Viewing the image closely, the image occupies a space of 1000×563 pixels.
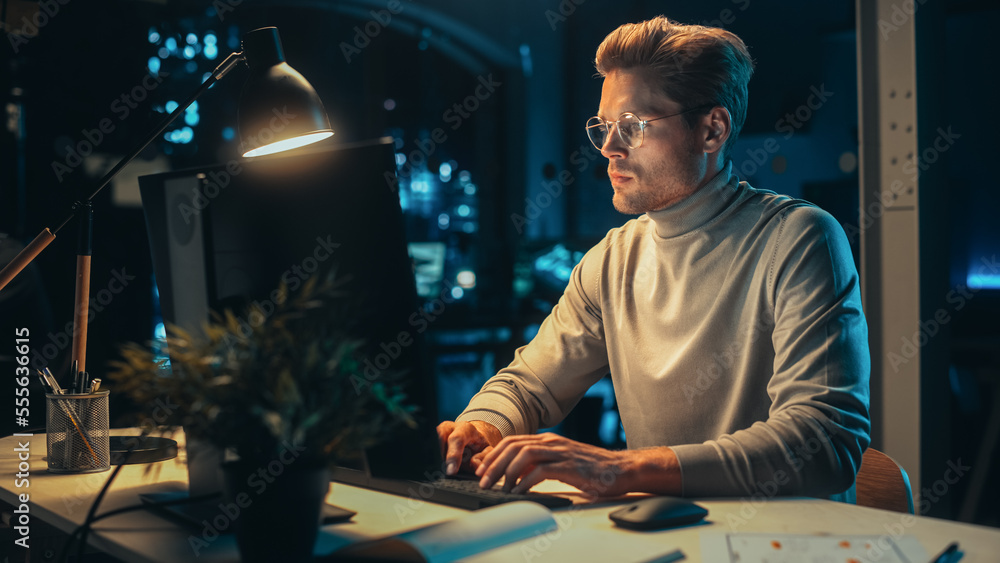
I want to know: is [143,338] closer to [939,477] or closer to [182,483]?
[182,483]

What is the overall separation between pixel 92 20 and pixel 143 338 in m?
1.33

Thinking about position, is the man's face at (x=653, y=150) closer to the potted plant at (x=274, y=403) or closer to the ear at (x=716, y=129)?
the ear at (x=716, y=129)

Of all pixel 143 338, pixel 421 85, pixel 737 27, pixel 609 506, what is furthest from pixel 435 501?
pixel 421 85

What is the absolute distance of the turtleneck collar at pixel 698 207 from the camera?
5.33 feet

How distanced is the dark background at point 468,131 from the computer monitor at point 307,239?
47 cm

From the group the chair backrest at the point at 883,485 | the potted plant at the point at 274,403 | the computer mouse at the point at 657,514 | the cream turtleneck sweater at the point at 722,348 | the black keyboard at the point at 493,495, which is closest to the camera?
the potted plant at the point at 274,403

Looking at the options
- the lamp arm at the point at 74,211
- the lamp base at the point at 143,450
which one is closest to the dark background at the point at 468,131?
the lamp arm at the point at 74,211

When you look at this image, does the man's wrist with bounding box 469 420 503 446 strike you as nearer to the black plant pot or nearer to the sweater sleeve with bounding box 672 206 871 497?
the sweater sleeve with bounding box 672 206 871 497

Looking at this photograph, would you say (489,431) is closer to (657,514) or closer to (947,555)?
(657,514)

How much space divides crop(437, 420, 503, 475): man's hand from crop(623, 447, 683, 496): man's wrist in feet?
0.88

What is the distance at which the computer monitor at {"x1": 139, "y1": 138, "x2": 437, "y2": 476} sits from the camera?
35.3 inches

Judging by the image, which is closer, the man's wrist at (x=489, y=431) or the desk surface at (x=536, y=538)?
the desk surface at (x=536, y=538)

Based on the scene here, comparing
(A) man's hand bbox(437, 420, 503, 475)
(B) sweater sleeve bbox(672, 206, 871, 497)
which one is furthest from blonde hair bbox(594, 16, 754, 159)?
(A) man's hand bbox(437, 420, 503, 475)

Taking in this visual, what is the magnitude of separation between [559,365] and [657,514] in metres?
0.78
